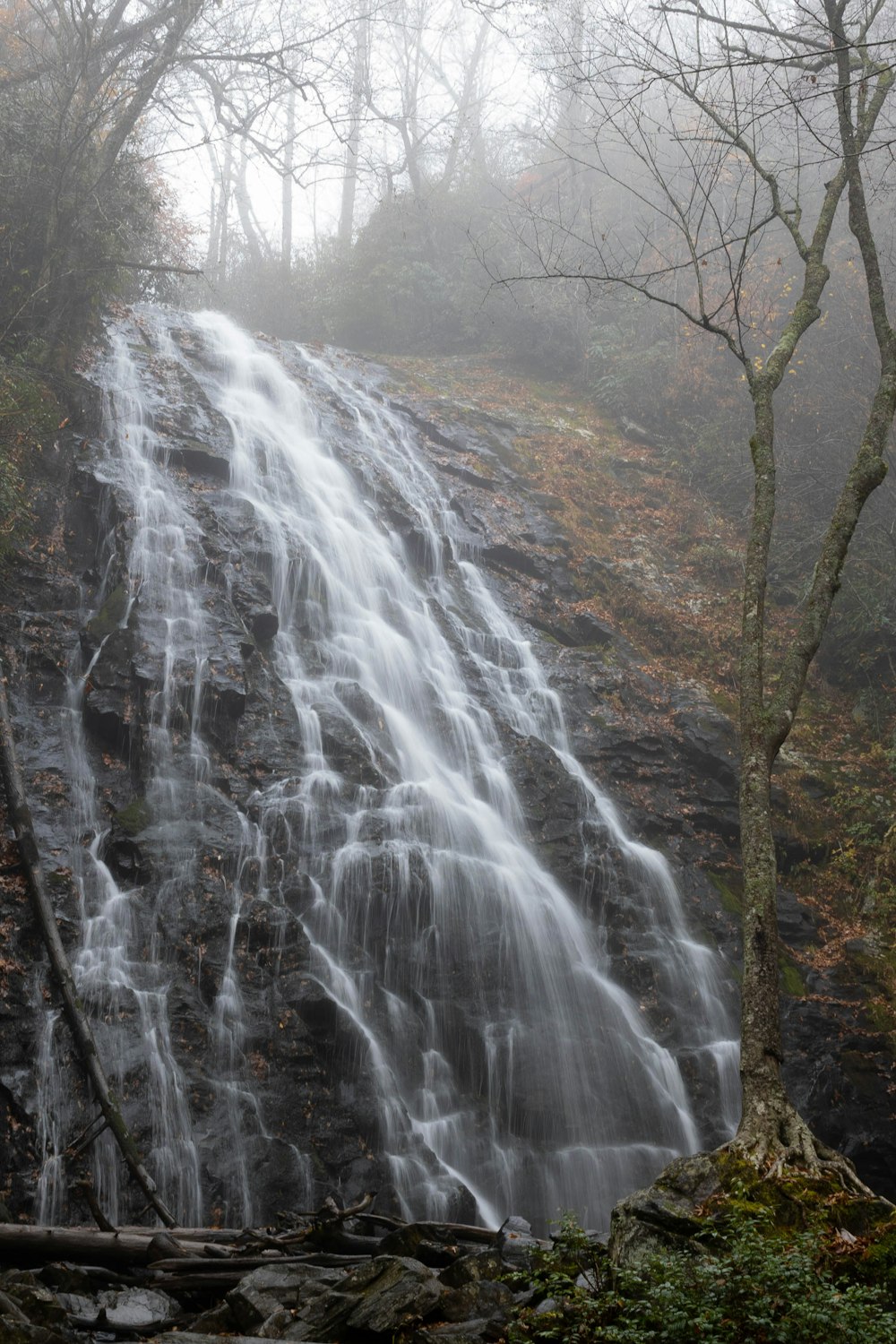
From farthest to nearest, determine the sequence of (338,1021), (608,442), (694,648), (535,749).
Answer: (608,442) < (694,648) < (535,749) < (338,1021)

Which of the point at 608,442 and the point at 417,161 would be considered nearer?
the point at 608,442

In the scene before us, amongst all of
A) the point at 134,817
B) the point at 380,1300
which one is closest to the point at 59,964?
the point at 134,817

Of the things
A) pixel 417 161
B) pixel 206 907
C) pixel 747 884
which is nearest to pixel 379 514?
pixel 206 907

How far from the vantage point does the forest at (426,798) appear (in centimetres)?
467

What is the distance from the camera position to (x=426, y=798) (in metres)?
10.0

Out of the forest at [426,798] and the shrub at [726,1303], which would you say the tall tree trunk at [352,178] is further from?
the shrub at [726,1303]

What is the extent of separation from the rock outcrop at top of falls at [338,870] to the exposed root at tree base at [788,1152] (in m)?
3.04

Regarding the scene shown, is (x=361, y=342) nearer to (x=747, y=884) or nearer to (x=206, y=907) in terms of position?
(x=206, y=907)

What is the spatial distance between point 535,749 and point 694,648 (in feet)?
13.5

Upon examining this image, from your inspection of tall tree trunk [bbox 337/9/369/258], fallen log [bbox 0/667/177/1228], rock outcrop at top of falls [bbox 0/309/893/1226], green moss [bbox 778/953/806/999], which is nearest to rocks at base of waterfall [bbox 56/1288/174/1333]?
→ fallen log [bbox 0/667/177/1228]

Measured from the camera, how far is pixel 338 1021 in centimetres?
762

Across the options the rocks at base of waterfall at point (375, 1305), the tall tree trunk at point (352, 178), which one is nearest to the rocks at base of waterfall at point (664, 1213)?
the rocks at base of waterfall at point (375, 1305)

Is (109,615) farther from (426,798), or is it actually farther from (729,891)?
(729,891)

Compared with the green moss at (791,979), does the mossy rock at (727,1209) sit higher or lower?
higher
